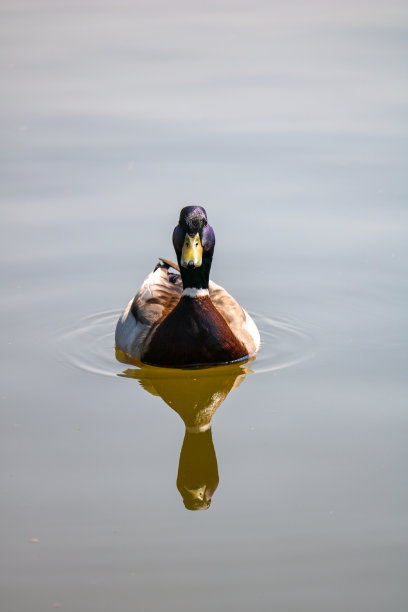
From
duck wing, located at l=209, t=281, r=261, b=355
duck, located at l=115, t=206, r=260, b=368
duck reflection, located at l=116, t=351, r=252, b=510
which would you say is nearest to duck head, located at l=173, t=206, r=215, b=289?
duck, located at l=115, t=206, r=260, b=368

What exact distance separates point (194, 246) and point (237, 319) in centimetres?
77

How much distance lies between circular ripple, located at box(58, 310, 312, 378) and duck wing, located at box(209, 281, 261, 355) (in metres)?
0.11

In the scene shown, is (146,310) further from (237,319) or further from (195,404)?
(195,404)

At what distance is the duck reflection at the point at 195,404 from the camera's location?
6.45 meters

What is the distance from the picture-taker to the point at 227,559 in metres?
5.56

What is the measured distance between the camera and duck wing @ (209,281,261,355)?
852cm

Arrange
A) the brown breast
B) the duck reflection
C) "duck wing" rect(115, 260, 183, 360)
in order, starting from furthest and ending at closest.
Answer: "duck wing" rect(115, 260, 183, 360), the brown breast, the duck reflection

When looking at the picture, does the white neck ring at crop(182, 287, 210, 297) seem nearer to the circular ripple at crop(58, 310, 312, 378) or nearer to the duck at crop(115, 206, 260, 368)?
the duck at crop(115, 206, 260, 368)

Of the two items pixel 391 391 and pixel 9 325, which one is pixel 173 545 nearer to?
pixel 391 391

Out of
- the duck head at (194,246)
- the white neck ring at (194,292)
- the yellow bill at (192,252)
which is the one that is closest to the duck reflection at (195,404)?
the white neck ring at (194,292)

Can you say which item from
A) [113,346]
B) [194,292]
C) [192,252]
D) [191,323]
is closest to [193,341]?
[191,323]

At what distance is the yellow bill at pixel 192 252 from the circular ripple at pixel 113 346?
83cm

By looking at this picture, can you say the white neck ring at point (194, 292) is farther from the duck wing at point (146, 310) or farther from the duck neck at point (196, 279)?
the duck wing at point (146, 310)

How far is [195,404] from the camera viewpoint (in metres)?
7.80
